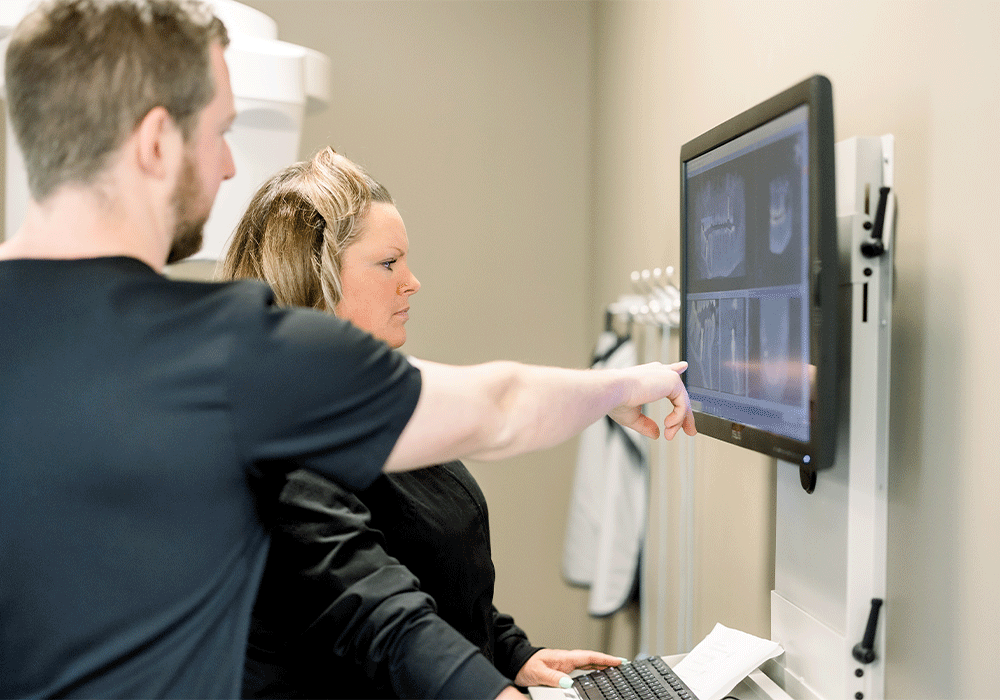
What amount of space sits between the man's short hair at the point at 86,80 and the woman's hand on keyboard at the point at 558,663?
0.97 m

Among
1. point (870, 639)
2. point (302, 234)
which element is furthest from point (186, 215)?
point (870, 639)

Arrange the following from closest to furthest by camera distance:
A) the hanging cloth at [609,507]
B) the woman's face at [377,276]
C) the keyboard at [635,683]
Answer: the keyboard at [635,683] < the woman's face at [377,276] < the hanging cloth at [609,507]

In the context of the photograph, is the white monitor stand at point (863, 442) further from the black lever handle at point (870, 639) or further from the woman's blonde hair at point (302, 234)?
the woman's blonde hair at point (302, 234)

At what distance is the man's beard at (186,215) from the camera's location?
2.27 ft

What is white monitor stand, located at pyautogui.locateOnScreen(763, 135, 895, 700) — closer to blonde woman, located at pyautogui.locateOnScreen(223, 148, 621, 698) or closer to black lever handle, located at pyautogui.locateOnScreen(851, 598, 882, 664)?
black lever handle, located at pyautogui.locateOnScreen(851, 598, 882, 664)

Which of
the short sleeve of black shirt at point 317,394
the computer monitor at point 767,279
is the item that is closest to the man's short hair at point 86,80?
the short sleeve of black shirt at point 317,394

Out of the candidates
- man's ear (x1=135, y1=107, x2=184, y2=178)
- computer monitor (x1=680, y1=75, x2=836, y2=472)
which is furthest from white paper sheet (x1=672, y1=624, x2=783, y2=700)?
man's ear (x1=135, y1=107, x2=184, y2=178)

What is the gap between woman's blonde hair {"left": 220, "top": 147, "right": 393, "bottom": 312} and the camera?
45.3 inches

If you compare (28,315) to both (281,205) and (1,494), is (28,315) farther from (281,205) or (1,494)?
(281,205)

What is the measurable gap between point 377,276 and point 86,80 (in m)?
0.59

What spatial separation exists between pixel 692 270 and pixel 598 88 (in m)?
1.43

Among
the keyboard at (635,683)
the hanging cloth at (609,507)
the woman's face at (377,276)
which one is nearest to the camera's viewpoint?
the keyboard at (635,683)

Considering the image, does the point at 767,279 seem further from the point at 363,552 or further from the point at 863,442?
the point at 363,552

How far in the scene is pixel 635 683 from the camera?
1.13 meters
